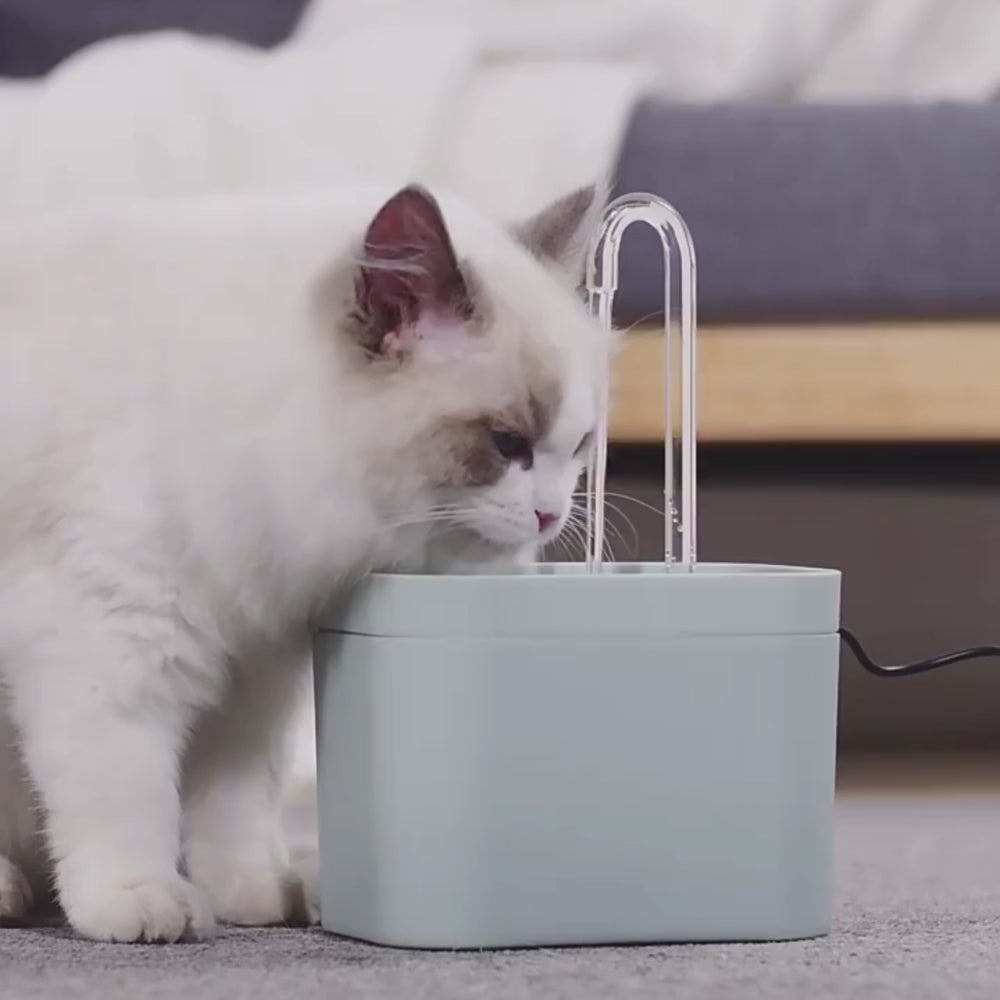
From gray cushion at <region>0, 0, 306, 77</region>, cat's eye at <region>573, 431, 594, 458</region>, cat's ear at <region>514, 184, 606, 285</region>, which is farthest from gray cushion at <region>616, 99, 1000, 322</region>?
gray cushion at <region>0, 0, 306, 77</region>

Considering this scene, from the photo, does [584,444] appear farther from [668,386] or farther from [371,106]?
[371,106]

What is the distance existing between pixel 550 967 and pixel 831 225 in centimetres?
98

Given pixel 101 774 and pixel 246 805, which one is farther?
pixel 246 805

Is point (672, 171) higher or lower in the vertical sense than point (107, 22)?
lower

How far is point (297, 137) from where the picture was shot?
5.71ft

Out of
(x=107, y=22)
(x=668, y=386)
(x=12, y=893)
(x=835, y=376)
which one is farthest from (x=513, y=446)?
(x=107, y=22)

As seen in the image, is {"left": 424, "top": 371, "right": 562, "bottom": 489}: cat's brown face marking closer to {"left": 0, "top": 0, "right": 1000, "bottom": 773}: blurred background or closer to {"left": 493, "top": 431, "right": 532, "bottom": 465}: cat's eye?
{"left": 493, "top": 431, "right": 532, "bottom": 465}: cat's eye

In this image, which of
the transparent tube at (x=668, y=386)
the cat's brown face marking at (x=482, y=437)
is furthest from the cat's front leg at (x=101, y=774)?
the transparent tube at (x=668, y=386)

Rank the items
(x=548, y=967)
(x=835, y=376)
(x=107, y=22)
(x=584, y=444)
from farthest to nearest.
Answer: (x=107, y=22), (x=835, y=376), (x=584, y=444), (x=548, y=967)

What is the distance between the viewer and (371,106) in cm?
177

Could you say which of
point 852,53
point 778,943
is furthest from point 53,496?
point 852,53

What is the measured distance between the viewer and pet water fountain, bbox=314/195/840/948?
98 cm

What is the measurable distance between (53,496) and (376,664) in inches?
8.7

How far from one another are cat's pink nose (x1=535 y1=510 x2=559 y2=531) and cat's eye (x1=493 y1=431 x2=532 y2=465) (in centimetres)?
3
